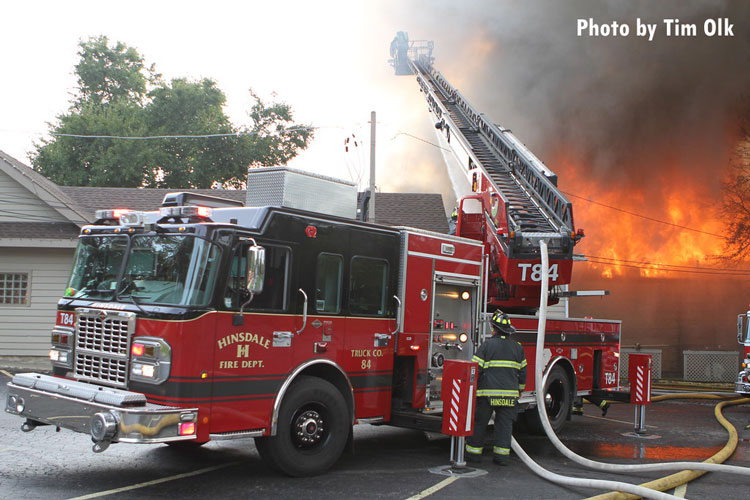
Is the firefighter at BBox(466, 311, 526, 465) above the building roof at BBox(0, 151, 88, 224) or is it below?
below

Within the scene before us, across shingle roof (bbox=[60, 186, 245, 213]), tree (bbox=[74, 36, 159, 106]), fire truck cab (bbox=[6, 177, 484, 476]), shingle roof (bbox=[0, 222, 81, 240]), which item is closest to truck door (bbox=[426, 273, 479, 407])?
fire truck cab (bbox=[6, 177, 484, 476])

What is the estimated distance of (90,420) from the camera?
564 cm

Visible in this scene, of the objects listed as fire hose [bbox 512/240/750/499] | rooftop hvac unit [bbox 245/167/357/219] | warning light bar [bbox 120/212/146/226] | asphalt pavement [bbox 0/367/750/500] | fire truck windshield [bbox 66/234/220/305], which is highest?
rooftop hvac unit [bbox 245/167/357/219]

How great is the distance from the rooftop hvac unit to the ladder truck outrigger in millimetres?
18

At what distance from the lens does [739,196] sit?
80.2ft

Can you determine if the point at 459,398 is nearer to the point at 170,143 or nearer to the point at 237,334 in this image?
the point at 237,334

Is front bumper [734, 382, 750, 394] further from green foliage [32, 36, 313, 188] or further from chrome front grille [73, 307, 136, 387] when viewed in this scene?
green foliage [32, 36, 313, 188]

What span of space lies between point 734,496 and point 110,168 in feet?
106

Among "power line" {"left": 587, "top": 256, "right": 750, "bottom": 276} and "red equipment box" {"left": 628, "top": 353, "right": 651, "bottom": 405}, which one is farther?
"power line" {"left": 587, "top": 256, "right": 750, "bottom": 276}


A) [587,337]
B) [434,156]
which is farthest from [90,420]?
[434,156]

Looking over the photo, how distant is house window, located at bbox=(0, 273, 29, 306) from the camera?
16984 mm

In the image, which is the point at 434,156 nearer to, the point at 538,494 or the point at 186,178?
the point at 186,178

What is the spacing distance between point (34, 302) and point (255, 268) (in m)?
13.2

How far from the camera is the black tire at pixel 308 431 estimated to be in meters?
6.49
